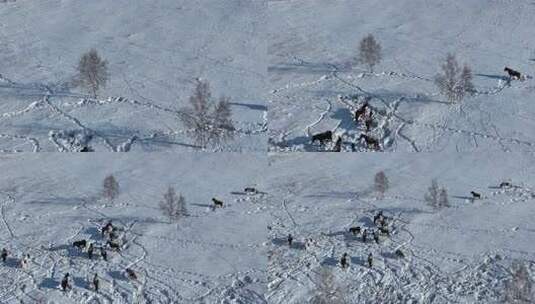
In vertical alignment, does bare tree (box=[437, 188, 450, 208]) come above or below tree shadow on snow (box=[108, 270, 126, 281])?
above

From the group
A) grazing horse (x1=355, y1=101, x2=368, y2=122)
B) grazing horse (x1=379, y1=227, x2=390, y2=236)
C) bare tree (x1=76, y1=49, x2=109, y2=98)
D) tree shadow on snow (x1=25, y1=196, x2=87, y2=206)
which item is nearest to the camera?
grazing horse (x1=379, y1=227, x2=390, y2=236)

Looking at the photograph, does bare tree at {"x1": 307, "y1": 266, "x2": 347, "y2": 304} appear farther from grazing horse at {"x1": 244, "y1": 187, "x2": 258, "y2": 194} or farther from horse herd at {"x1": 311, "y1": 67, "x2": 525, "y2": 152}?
horse herd at {"x1": 311, "y1": 67, "x2": 525, "y2": 152}

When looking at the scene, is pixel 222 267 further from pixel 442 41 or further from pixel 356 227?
pixel 442 41

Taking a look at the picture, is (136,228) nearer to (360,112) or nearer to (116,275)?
(116,275)

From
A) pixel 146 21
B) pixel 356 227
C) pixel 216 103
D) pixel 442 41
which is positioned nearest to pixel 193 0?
pixel 146 21

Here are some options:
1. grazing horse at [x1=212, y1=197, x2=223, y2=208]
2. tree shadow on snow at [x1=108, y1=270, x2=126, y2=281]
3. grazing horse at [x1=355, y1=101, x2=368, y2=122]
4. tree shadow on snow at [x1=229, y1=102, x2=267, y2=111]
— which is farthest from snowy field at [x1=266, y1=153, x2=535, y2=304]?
tree shadow on snow at [x1=108, y1=270, x2=126, y2=281]

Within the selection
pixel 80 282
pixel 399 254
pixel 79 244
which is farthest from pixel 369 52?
pixel 80 282
